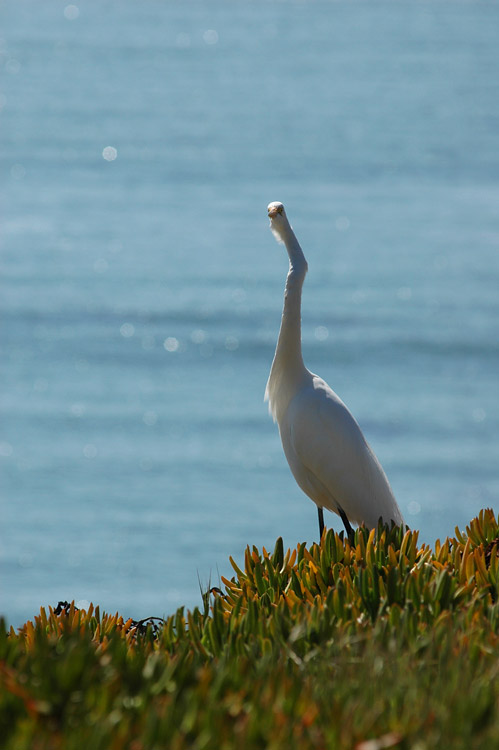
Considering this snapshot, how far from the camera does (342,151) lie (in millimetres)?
36250

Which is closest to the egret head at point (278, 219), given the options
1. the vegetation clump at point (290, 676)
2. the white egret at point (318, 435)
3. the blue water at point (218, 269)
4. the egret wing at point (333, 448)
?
the white egret at point (318, 435)

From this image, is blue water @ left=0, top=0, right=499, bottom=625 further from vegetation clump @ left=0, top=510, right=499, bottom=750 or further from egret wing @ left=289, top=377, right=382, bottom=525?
vegetation clump @ left=0, top=510, right=499, bottom=750

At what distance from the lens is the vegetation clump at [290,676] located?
187cm

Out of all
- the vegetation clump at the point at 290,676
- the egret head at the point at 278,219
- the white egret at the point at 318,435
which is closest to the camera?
the vegetation clump at the point at 290,676

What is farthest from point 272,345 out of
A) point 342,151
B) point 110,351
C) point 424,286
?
point 342,151

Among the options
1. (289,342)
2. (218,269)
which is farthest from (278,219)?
(218,269)

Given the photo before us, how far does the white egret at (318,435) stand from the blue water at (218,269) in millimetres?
6163

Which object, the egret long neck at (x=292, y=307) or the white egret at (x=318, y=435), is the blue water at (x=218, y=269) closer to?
the white egret at (x=318, y=435)

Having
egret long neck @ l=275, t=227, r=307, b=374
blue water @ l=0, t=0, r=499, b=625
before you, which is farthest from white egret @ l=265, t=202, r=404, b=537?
blue water @ l=0, t=0, r=499, b=625

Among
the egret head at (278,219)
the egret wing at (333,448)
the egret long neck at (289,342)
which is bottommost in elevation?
the egret wing at (333,448)

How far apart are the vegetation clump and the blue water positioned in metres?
8.58

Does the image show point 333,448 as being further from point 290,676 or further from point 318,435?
point 290,676

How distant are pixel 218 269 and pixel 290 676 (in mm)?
25933

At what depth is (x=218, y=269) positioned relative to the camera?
2803cm
